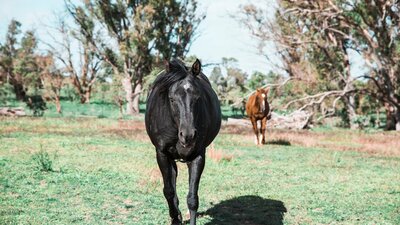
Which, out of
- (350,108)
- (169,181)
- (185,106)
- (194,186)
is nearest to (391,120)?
(350,108)

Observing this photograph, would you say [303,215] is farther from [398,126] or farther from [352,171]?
[398,126]

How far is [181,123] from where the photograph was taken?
454cm

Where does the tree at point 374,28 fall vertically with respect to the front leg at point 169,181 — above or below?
above

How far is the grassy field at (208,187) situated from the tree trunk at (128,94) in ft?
98.7

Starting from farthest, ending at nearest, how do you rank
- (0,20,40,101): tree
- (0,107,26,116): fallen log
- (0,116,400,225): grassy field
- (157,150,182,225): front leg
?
(0,20,40,101): tree → (0,107,26,116): fallen log → (0,116,400,225): grassy field → (157,150,182,225): front leg

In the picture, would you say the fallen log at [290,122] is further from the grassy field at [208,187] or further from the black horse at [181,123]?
the black horse at [181,123]

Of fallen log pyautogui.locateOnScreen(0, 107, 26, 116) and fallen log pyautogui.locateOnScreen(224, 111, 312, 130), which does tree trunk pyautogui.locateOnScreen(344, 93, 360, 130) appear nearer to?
fallen log pyautogui.locateOnScreen(224, 111, 312, 130)

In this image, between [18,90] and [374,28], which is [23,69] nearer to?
[18,90]

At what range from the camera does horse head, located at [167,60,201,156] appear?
14.7ft

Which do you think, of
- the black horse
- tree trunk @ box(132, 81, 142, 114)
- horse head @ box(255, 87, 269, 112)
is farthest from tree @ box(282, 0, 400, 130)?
the black horse

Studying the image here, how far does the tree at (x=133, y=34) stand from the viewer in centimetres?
4442

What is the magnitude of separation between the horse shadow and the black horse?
92cm

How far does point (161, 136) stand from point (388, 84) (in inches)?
1106

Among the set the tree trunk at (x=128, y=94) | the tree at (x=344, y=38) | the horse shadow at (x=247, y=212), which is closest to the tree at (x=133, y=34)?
the tree trunk at (x=128, y=94)
